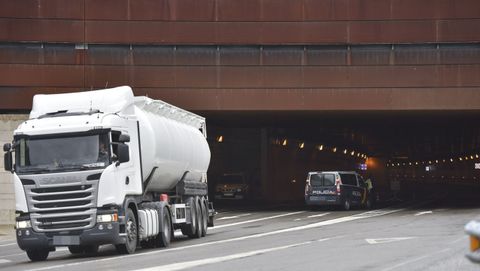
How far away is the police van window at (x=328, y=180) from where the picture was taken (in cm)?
4197

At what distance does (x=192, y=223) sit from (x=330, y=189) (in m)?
18.3

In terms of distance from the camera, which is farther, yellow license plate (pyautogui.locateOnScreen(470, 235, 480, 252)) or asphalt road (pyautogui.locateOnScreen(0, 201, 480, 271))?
asphalt road (pyautogui.locateOnScreen(0, 201, 480, 271))

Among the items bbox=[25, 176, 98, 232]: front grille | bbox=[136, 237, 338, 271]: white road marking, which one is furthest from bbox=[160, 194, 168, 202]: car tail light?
bbox=[25, 176, 98, 232]: front grille

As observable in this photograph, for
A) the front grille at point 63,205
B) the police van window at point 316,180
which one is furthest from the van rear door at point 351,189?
the front grille at point 63,205

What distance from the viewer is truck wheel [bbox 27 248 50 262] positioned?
1938 cm

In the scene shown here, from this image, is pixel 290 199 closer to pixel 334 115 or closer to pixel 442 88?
pixel 334 115

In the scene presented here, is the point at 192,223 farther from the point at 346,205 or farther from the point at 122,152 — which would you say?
the point at 346,205

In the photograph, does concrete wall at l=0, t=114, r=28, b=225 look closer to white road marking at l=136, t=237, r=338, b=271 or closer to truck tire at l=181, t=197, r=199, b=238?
truck tire at l=181, t=197, r=199, b=238

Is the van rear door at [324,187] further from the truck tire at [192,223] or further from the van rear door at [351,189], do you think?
the truck tire at [192,223]

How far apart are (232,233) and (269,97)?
15891 millimetres

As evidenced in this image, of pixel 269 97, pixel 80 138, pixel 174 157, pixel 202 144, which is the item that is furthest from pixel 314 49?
pixel 80 138

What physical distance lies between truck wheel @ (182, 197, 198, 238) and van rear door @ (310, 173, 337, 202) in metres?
17.8

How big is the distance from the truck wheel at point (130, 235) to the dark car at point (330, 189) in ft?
76.6

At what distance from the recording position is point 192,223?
2447cm
